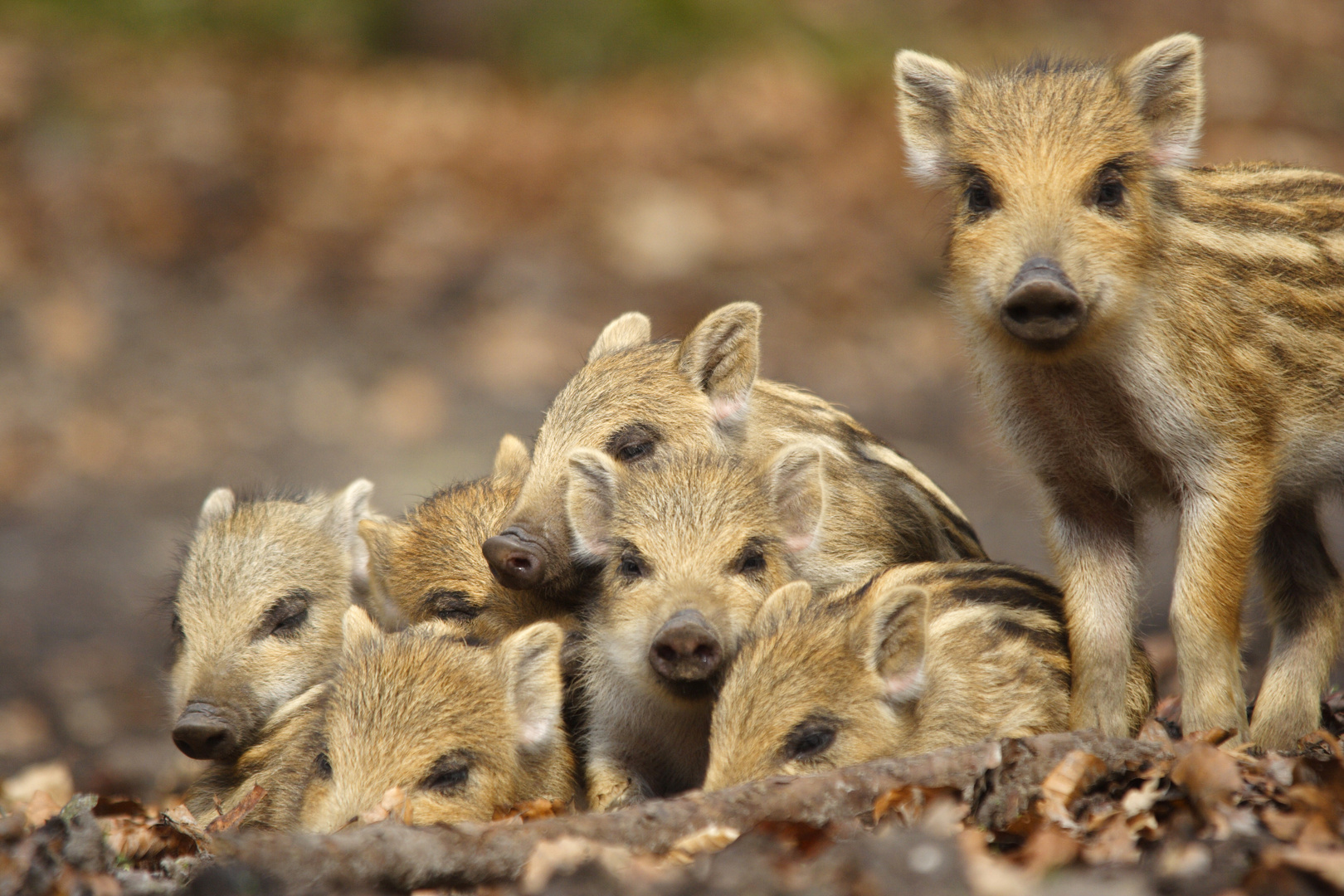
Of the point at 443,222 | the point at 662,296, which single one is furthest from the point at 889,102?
the point at 443,222

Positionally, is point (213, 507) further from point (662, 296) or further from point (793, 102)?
point (793, 102)

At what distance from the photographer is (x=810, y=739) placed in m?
4.32

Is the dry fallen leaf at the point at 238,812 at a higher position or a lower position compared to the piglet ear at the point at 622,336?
lower

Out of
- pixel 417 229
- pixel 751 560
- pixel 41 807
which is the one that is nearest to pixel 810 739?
pixel 751 560

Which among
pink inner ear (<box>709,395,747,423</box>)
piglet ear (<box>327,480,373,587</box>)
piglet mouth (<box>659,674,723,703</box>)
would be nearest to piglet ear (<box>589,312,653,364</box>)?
pink inner ear (<box>709,395,747,423</box>)

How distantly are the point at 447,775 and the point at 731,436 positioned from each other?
2.10 metres

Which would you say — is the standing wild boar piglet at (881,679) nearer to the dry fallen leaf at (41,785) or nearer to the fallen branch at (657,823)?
the fallen branch at (657,823)

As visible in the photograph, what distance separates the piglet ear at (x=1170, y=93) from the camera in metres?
Answer: 4.91

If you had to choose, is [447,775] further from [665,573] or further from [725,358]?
[725,358]

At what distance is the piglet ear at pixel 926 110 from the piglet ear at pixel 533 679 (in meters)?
2.31

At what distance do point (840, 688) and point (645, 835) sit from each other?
87cm

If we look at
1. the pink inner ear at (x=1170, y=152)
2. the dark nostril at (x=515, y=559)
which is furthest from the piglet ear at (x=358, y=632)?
the pink inner ear at (x=1170, y=152)

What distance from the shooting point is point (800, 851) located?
3.62 m

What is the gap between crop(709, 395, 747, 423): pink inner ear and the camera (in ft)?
19.3
